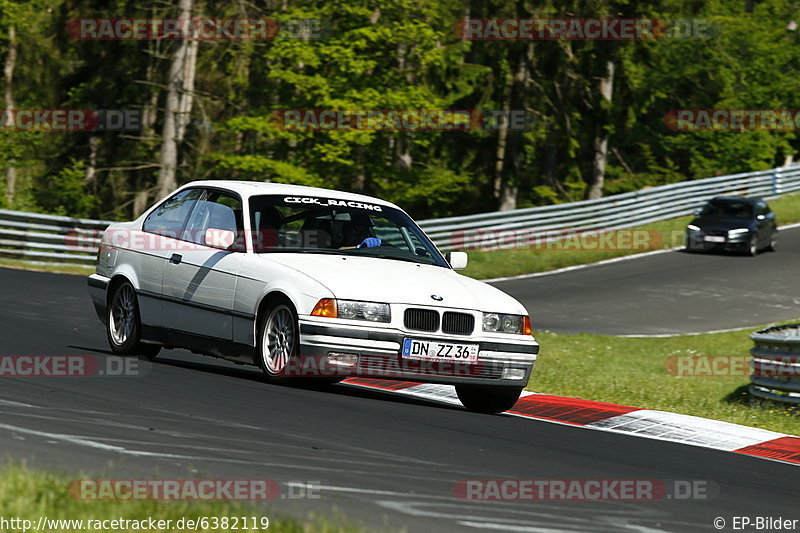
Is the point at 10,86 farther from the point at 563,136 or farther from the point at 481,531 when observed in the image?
the point at 481,531

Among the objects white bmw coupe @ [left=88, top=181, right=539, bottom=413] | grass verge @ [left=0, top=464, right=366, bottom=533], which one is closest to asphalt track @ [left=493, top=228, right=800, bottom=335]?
white bmw coupe @ [left=88, top=181, right=539, bottom=413]

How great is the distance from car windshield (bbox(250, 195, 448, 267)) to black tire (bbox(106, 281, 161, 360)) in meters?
1.70

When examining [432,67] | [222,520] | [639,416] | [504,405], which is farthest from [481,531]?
[432,67]

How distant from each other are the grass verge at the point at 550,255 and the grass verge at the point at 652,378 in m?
7.54

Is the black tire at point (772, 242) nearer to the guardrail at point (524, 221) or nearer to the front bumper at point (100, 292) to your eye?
the guardrail at point (524, 221)

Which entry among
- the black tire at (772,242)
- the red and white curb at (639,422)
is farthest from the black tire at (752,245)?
the red and white curb at (639,422)

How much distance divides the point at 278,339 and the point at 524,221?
23.2 meters

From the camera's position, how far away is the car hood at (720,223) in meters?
30.7

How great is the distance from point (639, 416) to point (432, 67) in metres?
31.0

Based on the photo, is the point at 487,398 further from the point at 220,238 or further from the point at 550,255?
the point at 550,255

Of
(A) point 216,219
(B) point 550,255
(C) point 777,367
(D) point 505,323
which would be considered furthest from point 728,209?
(D) point 505,323

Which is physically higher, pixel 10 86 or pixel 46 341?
pixel 10 86

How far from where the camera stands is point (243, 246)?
32.4 ft

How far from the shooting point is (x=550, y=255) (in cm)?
3038
